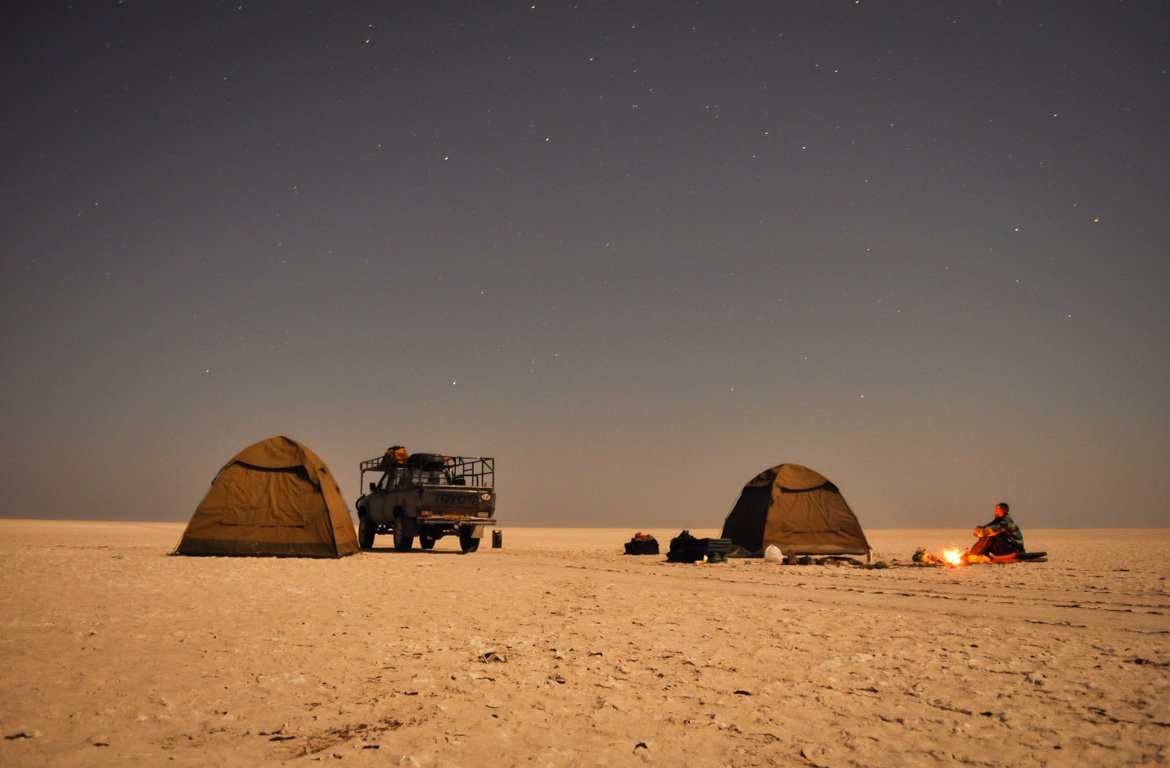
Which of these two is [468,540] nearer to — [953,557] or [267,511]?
Answer: [267,511]

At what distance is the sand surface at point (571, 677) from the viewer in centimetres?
487

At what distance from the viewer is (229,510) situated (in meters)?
19.8

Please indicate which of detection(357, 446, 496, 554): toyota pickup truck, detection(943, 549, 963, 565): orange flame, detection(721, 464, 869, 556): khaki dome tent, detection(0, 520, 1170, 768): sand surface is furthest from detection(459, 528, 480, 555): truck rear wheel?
detection(943, 549, 963, 565): orange flame

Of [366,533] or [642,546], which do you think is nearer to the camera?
[642,546]

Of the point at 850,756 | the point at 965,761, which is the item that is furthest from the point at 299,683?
the point at 965,761

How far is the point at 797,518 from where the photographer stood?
22.5m

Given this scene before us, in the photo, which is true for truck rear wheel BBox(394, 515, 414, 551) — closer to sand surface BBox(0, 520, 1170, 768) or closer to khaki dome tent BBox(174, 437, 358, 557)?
khaki dome tent BBox(174, 437, 358, 557)

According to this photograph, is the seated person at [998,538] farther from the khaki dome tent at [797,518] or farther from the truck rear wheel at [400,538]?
the truck rear wheel at [400,538]

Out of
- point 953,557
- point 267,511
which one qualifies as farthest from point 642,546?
point 267,511

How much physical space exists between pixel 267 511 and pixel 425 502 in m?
4.97

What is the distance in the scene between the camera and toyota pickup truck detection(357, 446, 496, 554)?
2378cm

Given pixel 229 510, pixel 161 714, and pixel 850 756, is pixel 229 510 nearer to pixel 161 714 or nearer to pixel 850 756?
pixel 161 714

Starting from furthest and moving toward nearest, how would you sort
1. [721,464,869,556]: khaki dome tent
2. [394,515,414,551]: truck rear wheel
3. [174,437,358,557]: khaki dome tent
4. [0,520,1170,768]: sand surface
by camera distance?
[394,515,414,551]: truck rear wheel → [721,464,869,556]: khaki dome tent → [174,437,358,557]: khaki dome tent → [0,520,1170,768]: sand surface

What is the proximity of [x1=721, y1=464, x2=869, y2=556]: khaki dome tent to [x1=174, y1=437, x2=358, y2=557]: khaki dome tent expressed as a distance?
1128 centimetres
